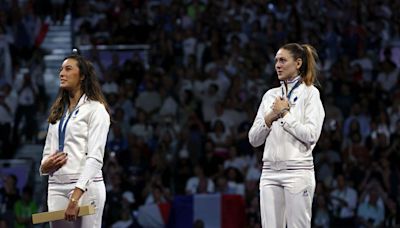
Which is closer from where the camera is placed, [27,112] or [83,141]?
[83,141]

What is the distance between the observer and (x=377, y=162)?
15.0 metres

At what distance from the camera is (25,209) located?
14.3m

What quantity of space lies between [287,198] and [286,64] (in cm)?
99

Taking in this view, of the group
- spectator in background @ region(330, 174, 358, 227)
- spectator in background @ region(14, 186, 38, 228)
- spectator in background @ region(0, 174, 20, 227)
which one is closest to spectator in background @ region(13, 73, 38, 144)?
spectator in background @ region(0, 174, 20, 227)

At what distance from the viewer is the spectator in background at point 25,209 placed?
1415 cm

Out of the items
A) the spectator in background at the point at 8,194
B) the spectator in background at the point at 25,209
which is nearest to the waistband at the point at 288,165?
the spectator in background at the point at 25,209

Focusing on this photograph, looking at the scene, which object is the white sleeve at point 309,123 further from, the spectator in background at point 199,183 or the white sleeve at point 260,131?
the spectator in background at point 199,183

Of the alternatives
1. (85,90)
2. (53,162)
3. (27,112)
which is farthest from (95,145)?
(27,112)

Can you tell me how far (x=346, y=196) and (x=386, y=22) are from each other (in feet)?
20.9

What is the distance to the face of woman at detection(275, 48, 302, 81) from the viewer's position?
775 centimetres

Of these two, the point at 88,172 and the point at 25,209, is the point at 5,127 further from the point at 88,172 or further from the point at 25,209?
the point at 88,172

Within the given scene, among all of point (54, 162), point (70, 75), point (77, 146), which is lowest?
point (54, 162)

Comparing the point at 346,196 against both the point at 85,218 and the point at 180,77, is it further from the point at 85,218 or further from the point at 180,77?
the point at 85,218

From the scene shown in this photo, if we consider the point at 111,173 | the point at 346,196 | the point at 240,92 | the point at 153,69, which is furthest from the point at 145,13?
the point at 346,196
